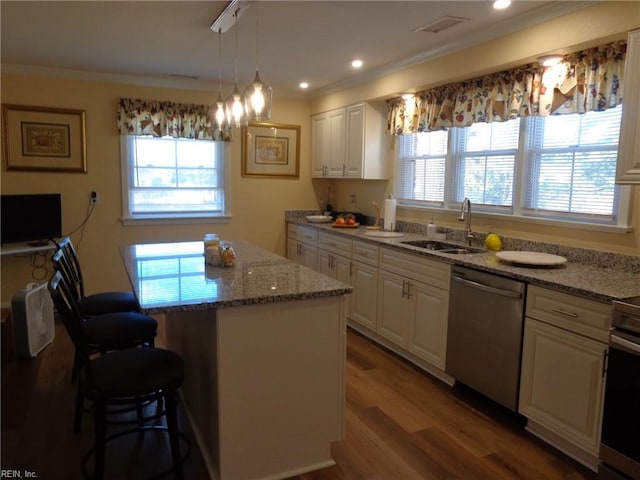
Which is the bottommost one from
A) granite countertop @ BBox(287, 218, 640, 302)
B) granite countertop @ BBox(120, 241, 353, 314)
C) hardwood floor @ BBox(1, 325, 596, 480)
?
hardwood floor @ BBox(1, 325, 596, 480)

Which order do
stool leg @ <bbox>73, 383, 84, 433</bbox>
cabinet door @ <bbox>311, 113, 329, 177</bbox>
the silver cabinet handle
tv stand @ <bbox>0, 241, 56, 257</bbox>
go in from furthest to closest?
cabinet door @ <bbox>311, 113, 329, 177</bbox>, tv stand @ <bbox>0, 241, 56, 257</bbox>, stool leg @ <bbox>73, 383, 84, 433</bbox>, the silver cabinet handle

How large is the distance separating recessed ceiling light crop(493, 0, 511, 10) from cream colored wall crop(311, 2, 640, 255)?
11.5 inches

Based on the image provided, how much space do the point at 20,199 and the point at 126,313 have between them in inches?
86.9

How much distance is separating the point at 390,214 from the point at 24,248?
3.32 meters

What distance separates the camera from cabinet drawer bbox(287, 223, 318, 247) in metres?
4.92

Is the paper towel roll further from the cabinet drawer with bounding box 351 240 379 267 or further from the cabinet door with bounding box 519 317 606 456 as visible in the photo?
the cabinet door with bounding box 519 317 606 456

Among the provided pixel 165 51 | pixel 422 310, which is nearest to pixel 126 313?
pixel 422 310

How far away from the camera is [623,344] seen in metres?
1.98

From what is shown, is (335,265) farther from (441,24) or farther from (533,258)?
(441,24)

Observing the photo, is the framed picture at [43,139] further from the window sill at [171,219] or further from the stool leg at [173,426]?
the stool leg at [173,426]

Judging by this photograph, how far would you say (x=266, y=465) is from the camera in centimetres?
212

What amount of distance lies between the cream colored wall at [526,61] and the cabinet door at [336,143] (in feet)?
1.28

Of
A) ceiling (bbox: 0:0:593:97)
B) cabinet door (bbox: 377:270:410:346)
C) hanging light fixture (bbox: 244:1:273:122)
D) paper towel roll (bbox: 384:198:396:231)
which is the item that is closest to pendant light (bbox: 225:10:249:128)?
hanging light fixture (bbox: 244:1:273:122)

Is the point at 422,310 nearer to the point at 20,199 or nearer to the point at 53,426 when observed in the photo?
the point at 53,426
